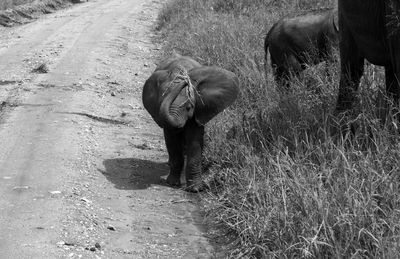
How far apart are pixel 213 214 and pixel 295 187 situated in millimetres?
1290

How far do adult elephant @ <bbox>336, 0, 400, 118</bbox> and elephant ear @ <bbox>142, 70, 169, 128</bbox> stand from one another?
1.81 metres

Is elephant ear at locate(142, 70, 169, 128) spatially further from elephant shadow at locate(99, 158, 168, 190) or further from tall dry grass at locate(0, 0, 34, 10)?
tall dry grass at locate(0, 0, 34, 10)

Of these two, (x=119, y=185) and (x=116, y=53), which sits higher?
(x=119, y=185)

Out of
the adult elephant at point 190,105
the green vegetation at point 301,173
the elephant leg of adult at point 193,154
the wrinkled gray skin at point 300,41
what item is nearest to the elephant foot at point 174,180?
the adult elephant at point 190,105

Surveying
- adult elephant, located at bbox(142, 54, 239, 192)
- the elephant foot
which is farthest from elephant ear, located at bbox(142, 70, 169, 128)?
the elephant foot

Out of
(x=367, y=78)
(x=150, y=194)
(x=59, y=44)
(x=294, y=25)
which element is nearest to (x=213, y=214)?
(x=150, y=194)

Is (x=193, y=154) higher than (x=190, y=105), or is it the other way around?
(x=190, y=105)

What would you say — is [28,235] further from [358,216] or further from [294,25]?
[294,25]

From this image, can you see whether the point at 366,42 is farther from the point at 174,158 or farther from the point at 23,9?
the point at 23,9

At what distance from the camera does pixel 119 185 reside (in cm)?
791

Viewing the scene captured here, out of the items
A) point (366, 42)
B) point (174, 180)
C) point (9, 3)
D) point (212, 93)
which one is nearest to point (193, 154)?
point (174, 180)

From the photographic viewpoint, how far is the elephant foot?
807 cm

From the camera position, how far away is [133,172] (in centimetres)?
841

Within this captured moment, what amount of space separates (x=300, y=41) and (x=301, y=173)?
14.1ft
